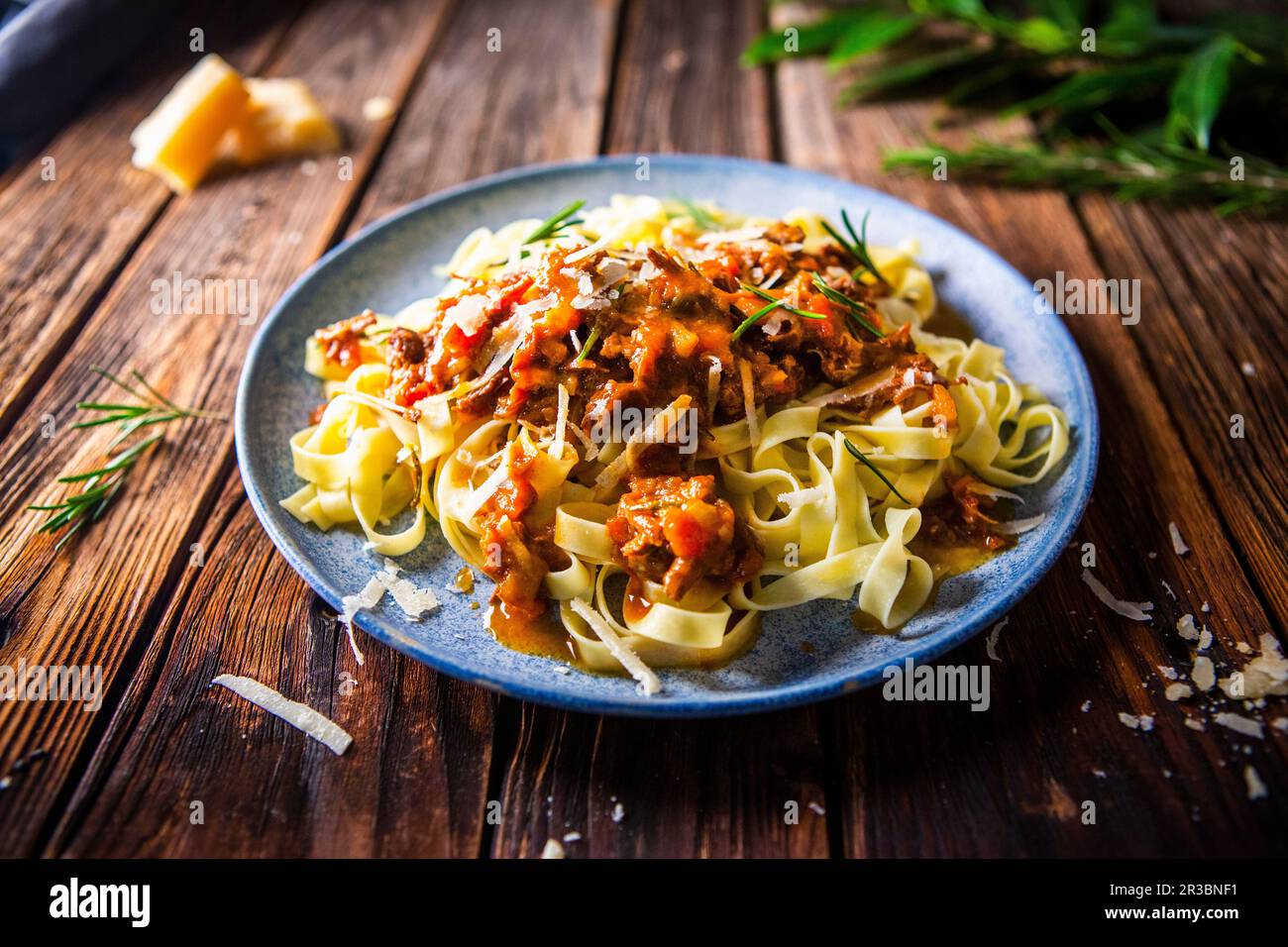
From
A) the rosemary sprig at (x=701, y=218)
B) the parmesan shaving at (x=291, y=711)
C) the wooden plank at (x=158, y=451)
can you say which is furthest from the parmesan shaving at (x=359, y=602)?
the rosemary sprig at (x=701, y=218)

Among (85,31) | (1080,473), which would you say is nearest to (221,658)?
(1080,473)

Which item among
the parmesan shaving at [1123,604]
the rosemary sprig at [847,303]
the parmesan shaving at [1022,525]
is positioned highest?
the rosemary sprig at [847,303]

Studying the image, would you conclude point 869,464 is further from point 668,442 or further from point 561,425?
point 561,425

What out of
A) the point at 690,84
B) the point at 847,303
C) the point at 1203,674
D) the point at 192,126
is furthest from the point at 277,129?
the point at 1203,674

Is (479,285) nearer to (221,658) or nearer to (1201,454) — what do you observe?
(221,658)

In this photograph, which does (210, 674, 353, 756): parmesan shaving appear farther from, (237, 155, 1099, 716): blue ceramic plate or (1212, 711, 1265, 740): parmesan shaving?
(1212, 711, 1265, 740): parmesan shaving

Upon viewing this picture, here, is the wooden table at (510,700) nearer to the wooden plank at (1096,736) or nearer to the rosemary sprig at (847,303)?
the wooden plank at (1096,736)
